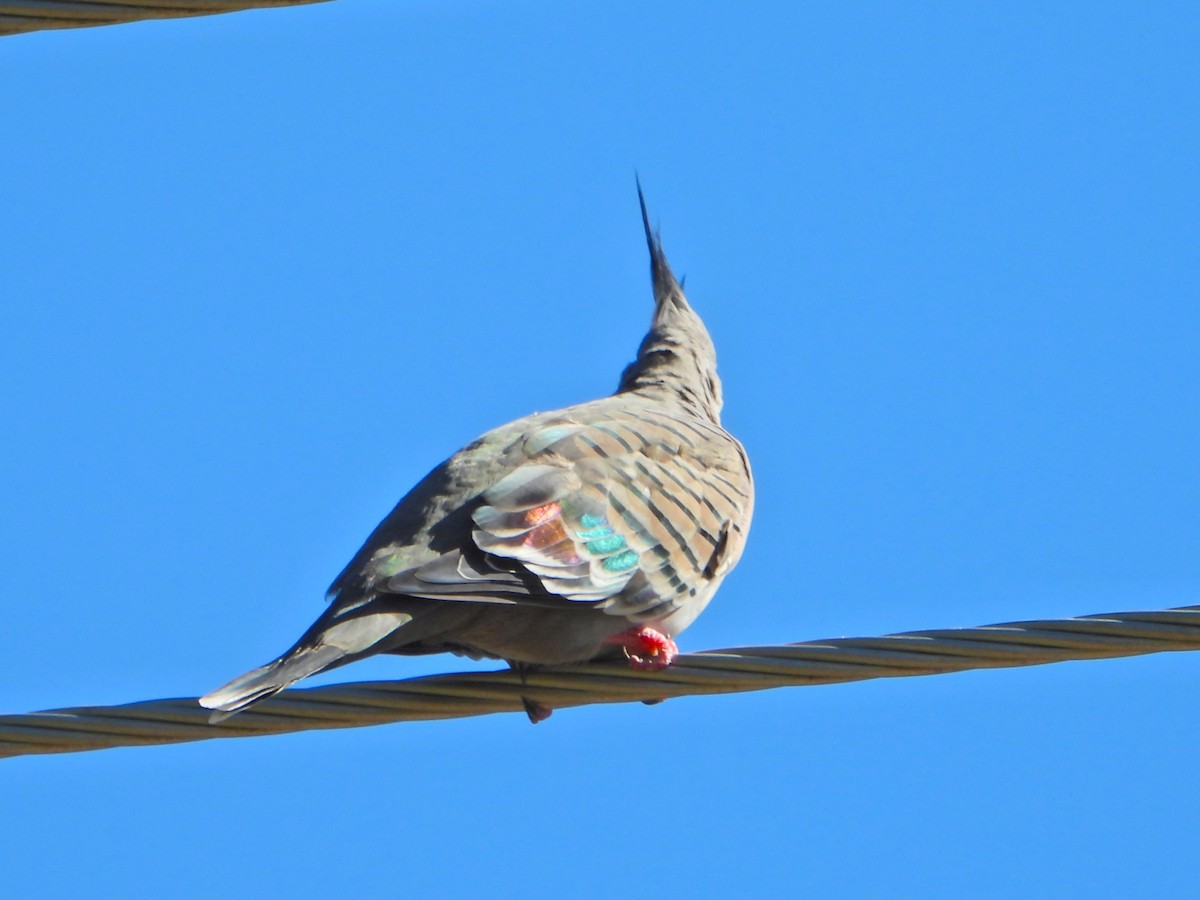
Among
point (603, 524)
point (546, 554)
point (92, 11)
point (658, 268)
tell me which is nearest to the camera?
point (92, 11)

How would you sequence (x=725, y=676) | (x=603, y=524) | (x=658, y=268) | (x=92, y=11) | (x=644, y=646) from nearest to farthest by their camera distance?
(x=92, y=11) < (x=725, y=676) < (x=603, y=524) < (x=644, y=646) < (x=658, y=268)

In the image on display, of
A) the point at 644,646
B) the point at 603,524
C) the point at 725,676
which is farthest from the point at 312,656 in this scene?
the point at 644,646

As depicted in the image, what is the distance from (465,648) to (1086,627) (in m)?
2.03

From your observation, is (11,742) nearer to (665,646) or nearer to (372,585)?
(372,585)

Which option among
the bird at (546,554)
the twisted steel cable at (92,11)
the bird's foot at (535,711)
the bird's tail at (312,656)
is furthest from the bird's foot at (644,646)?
the twisted steel cable at (92,11)

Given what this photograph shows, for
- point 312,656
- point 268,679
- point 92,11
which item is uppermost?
point 92,11

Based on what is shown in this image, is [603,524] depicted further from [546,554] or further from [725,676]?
[725,676]

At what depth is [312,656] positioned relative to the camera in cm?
457

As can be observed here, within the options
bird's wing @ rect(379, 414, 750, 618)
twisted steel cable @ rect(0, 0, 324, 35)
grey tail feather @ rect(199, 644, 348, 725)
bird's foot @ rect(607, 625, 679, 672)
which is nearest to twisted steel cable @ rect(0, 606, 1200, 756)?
grey tail feather @ rect(199, 644, 348, 725)

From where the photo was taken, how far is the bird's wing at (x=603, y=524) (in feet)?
16.3

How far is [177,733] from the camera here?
4137mm

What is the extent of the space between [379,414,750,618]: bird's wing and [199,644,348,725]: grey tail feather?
0.29 meters

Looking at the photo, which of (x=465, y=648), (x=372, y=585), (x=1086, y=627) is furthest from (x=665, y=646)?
(x=1086, y=627)

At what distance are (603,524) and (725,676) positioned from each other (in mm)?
1208
